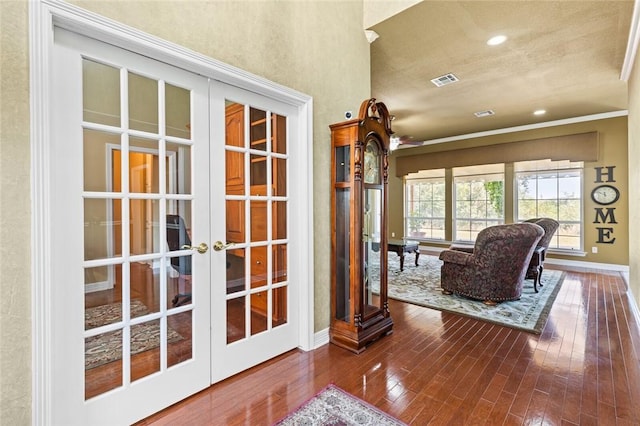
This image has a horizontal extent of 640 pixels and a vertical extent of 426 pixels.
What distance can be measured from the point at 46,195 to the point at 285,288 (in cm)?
168

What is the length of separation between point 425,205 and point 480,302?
491 cm

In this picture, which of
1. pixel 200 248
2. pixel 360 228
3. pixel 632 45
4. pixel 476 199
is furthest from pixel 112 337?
pixel 476 199

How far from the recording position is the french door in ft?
5.02

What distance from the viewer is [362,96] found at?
3.18 m

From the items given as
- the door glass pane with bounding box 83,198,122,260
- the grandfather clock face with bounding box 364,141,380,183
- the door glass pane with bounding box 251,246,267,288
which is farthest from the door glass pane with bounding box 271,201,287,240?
the door glass pane with bounding box 83,198,122,260

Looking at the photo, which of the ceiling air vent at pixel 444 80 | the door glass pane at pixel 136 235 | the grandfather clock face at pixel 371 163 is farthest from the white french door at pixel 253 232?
the ceiling air vent at pixel 444 80

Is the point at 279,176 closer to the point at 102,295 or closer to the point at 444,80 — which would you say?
the point at 102,295

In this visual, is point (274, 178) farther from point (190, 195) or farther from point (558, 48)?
point (558, 48)

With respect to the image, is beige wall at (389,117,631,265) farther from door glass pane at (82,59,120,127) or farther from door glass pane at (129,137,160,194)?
door glass pane at (82,59,120,127)

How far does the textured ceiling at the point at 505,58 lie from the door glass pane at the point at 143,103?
2379 mm

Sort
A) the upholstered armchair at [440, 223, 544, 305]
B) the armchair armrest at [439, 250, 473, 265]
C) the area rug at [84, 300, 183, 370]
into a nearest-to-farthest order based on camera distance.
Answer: the area rug at [84, 300, 183, 370] → the upholstered armchair at [440, 223, 544, 305] → the armchair armrest at [439, 250, 473, 265]

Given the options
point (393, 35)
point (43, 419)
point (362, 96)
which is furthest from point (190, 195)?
point (393, 35)

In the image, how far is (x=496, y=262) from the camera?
376 centimetres

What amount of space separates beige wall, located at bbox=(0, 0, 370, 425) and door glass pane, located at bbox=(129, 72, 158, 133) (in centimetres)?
28
